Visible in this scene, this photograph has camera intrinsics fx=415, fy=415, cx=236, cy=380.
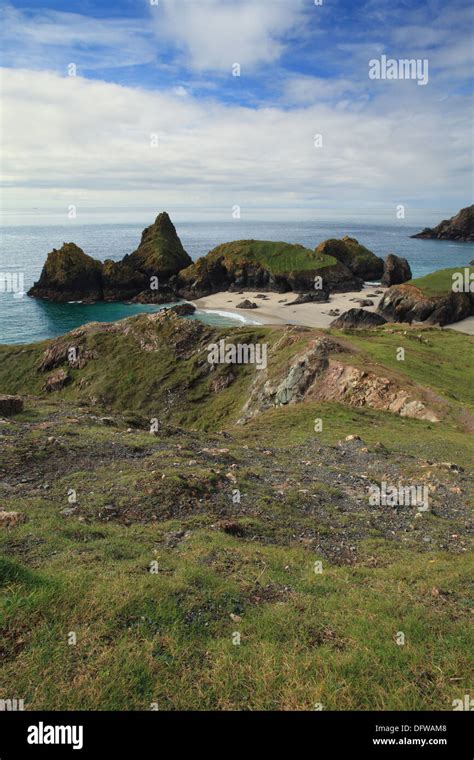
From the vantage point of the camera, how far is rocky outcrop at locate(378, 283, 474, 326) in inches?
4023

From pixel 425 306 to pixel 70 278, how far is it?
109 meters

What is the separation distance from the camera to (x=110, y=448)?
20328 mm

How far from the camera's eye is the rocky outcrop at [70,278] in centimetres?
13825

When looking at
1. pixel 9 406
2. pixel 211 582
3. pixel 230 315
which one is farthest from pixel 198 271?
pixel 211 582

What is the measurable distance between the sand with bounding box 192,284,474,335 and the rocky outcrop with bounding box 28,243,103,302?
3594cm

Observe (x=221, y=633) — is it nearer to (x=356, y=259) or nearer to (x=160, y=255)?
(x=160, y=255)

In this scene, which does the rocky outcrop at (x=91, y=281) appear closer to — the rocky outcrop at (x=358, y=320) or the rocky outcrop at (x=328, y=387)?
the rocky outcrop at (x=358, y=320)

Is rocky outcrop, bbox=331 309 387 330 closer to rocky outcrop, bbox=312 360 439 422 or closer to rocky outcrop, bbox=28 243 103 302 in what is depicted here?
rocky outcrop, bbox=312 360 439 422
